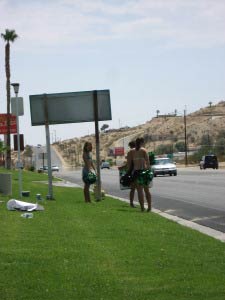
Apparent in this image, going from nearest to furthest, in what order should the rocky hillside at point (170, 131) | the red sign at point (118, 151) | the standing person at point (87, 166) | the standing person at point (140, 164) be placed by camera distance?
the standing person at point (140, 164) → the standing person at point (87, 166) → the rocky hillside at point (170, 131) → the red sign at point (118, 151)

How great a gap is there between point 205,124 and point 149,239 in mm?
138389

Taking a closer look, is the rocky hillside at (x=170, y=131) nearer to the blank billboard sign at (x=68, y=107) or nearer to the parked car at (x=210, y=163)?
the parked car at (x=210, y=163)

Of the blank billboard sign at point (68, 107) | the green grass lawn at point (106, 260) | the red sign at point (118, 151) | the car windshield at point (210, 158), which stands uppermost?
the blank billboard sign at point (68, 107)

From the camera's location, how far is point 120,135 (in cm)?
19388

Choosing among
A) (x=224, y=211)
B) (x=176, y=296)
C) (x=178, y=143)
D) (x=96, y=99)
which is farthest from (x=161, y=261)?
(x=178, y=143)

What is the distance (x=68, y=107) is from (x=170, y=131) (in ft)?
452

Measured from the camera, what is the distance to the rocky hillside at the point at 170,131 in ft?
477

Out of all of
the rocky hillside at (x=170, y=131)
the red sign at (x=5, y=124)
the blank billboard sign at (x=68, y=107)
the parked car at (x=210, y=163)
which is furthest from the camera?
the rocky hillside at (x=170, y=131)

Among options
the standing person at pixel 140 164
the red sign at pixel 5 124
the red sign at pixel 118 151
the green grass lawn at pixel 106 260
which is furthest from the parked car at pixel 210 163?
the red sign at pixel 118 151

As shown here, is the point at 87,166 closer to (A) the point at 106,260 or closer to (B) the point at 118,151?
(A) the point at 106,260

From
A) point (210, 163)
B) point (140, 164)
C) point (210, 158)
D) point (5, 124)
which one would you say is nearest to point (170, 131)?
point (210, 158)

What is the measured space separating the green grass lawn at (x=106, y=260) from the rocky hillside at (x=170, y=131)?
4854 inches

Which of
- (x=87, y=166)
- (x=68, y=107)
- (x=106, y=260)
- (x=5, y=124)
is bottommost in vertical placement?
(x=106, y=260)

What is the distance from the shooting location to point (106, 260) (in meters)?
9.24
